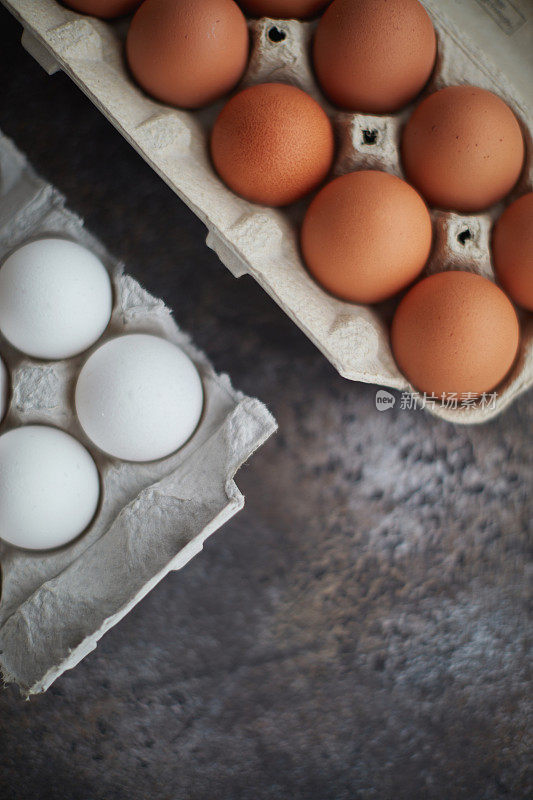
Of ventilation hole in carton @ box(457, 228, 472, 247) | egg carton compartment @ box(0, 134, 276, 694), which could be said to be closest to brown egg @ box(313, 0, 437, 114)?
ventilation hole in carton @ box(457, 228, 472, 247)

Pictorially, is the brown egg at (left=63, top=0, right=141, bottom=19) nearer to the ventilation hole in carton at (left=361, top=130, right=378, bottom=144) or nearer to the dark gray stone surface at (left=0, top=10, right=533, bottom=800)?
the dark gray stone surface at (left=0, top=10, right=533, bottom=800)

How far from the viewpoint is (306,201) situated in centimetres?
77

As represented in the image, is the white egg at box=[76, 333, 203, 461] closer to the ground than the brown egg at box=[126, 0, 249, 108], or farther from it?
closer to the ground

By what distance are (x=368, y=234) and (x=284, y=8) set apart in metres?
0.33

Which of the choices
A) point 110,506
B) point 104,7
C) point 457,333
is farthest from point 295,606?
point 104,7

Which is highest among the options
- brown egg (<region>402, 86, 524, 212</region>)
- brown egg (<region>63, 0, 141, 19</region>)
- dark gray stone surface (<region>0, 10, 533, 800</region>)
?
brown egg (<region>63, 0, 141, 19</region>)

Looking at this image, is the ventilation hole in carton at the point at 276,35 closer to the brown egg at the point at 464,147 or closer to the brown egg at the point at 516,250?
the brown egg at the point at 464,147

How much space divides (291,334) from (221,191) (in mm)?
180

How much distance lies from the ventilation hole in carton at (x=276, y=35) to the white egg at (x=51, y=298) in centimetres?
33

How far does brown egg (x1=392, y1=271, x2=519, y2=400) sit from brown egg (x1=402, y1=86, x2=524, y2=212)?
10cm

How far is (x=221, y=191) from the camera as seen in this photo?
73 cm

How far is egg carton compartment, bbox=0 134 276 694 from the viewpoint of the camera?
0.72 m

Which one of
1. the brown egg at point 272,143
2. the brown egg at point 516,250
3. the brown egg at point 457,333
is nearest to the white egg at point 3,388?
the brown egg at point 272,143

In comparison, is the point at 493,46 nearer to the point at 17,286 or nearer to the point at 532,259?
the point at 532,259
